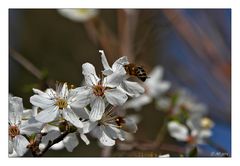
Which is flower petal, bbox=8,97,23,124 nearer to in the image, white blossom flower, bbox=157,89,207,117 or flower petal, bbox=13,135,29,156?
flower petal, bbox=13,135,29,156

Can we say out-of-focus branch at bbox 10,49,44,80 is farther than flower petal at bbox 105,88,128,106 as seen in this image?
Yes

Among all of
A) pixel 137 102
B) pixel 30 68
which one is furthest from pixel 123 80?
pixel 137 102

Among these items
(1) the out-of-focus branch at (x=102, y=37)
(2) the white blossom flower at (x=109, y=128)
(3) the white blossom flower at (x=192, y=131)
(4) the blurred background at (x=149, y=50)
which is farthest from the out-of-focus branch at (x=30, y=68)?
(2) the white blossom flower at (x=109, y=128)

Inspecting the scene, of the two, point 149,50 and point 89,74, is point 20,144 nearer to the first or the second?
point 89,74

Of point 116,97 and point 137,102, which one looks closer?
point 116,97

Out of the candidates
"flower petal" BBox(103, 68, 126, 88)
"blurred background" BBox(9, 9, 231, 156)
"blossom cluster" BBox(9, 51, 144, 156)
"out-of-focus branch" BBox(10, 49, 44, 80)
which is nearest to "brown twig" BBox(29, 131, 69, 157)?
"blossom cluster" BBox(9, 51, 144, 156)

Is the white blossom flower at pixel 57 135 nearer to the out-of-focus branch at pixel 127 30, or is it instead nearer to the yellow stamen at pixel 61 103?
the yellow stamen at pixel 61 103
